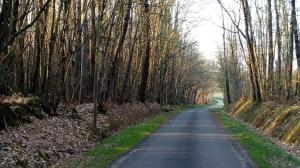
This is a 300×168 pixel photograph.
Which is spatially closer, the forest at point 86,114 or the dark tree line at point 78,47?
the forest at point 86,114

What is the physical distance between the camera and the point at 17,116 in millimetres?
16422

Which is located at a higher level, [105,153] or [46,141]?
[46,141]

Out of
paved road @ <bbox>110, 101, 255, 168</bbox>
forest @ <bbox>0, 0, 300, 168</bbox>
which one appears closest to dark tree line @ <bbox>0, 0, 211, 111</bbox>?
forest @ <bbox>0, 0, 300, 168</bbox>

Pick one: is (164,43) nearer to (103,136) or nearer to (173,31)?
(173,31)

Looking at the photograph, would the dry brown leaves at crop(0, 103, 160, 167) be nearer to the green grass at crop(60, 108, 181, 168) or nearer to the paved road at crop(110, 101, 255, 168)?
the green grass at crop(60, 108, 181, 168)

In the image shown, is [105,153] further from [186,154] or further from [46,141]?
[186,154]

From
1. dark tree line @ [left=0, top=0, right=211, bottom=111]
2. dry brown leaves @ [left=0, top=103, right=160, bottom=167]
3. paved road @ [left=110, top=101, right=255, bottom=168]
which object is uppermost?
dark tree line @ [left=0, top=0, right=211, bottom=111]

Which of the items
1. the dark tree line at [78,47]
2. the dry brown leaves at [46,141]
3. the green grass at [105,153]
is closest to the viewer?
the dry brown leaves at [46,141]

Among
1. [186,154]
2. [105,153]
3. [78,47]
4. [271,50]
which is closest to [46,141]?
[105,153]

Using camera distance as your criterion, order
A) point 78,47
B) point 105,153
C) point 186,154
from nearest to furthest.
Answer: point 105,153, point 186,154, point 78,47

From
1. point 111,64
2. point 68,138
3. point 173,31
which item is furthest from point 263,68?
point 68,138

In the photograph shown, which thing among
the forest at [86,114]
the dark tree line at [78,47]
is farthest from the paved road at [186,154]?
the dark tree line at [78,47]

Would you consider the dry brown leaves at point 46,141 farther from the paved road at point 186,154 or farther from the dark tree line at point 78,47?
the paved road at point 186,154

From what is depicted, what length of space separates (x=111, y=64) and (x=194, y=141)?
13260 millimetres
